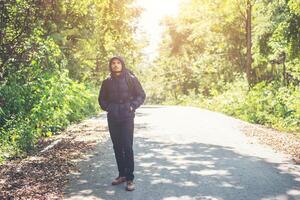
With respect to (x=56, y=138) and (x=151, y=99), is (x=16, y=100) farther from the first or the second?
(x=151, y=99)

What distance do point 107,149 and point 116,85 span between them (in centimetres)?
463

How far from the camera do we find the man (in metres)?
7.55

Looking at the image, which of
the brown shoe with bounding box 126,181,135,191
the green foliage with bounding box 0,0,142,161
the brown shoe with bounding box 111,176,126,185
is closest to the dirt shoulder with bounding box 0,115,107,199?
the green foliage with bounding box 0,0,142,161

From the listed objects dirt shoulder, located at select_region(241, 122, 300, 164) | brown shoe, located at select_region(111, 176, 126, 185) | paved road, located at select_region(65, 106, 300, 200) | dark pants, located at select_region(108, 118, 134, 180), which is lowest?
dirt shoulder, located at select_region(241, 122, 300, 164)

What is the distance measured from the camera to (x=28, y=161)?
10297 mm

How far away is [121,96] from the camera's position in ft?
25.0

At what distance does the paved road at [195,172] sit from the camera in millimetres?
7211

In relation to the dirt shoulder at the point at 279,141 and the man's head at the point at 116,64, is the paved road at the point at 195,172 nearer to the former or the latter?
the dirt shoulder at the point at 279,141

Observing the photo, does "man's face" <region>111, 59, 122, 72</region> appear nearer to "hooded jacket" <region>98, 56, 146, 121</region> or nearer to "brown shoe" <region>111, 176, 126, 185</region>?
"hooded jacket" <region>98, 56, 146, 121</region>

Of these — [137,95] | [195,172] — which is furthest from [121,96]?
[195,172]

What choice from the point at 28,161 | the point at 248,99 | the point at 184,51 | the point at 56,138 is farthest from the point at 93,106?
the point at 184,51

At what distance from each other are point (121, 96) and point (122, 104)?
14 centimetres

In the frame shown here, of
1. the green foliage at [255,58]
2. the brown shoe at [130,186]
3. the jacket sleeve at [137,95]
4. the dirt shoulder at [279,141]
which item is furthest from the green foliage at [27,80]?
the green foliage at [255,58]

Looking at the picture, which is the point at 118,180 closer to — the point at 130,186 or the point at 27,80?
the point at 130,186
